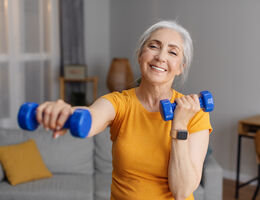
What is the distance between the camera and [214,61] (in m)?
4.20

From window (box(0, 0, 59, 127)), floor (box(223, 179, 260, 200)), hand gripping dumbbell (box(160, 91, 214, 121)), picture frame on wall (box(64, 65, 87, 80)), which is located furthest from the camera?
picture frame on wall (box(64, 65, 87, 80))

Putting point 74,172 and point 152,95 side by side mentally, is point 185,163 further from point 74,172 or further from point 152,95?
point 74,172

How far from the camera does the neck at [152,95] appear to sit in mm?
1273

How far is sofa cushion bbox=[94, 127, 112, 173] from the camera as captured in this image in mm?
3223

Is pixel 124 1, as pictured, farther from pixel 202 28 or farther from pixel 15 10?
pixel 15 10

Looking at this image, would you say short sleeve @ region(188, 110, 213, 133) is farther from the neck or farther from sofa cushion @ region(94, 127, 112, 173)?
sofa cushion @ region(94, 127, 112, 173)

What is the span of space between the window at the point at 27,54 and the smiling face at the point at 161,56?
116 inches

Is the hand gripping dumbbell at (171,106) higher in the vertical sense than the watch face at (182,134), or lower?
higher

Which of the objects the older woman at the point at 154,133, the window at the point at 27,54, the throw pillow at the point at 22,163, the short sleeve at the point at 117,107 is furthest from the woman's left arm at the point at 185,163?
the window at the point at 27,54

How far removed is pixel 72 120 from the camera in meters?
0.86

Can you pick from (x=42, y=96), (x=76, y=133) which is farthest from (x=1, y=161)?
(x=76, y=133)

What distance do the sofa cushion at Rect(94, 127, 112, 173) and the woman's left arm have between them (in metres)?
2.07

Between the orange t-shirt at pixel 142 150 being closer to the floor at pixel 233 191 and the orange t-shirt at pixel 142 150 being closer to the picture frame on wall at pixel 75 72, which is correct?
the floor at pixel 233 191

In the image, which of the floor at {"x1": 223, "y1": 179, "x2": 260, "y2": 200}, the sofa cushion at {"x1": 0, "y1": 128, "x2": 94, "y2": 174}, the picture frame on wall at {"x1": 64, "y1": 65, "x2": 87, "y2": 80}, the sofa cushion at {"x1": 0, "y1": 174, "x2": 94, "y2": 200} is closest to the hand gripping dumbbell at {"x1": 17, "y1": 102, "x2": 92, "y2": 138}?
the sofa cushion at {"x1": 0, "y1": 174, "x2": 94, "y2": 200}
